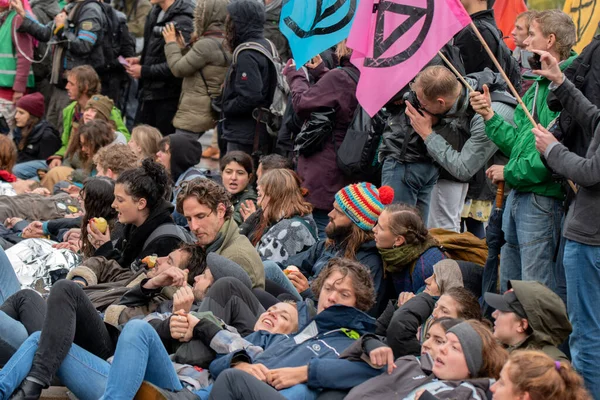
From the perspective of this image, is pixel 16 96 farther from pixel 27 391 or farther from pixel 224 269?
pixel 27 391

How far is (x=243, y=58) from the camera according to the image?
10055mm

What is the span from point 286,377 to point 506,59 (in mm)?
3379

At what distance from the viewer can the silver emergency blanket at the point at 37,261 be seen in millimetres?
8102

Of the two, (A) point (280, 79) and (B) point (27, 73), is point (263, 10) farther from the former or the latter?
(B) point (27, 73)

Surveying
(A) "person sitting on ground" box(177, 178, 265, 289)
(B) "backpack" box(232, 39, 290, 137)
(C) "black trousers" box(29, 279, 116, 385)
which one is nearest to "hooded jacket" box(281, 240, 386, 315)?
(A) "person sitting on ground" box(177, 178, 265, 289)

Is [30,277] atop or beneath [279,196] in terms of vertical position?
beneath

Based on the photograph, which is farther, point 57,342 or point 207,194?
point 207,194

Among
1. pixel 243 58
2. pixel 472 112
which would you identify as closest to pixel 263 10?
pixel 243 58

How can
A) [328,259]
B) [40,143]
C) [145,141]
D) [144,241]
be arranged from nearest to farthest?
[328,259] → [144,241] → [145,141] → [40,143]

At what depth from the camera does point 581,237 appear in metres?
5.98

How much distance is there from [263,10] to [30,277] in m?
3.49


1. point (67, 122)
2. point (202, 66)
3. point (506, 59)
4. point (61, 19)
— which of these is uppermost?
point (506, 59)

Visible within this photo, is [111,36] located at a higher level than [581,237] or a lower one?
lower

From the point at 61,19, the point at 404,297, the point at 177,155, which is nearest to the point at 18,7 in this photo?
the point at 61,19
